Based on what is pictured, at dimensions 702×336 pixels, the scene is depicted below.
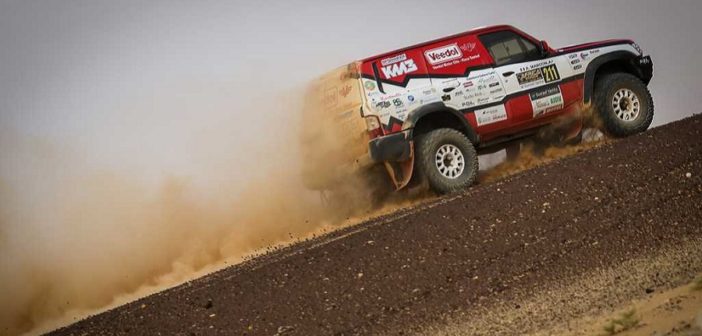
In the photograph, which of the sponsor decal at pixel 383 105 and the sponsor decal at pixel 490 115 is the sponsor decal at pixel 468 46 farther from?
the sponsor decal at pixel 383 105

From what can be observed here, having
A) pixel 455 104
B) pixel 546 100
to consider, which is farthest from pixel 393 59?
pixel 546 100

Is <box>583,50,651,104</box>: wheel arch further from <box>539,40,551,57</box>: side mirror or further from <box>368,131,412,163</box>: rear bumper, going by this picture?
<box>368,131,412,163</box>: rear bumper

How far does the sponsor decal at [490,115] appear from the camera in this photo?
12.7m

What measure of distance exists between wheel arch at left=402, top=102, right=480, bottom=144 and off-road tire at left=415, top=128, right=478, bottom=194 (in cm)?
22

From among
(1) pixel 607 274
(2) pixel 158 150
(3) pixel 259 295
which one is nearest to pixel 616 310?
(1) pixel 607 274

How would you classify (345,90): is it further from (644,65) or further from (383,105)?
(644,65)

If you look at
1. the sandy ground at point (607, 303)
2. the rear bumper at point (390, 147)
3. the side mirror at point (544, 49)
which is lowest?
the sandy ground at point (607, 303)

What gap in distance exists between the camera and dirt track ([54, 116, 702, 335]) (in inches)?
289

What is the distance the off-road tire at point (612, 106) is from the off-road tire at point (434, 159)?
2207 mm

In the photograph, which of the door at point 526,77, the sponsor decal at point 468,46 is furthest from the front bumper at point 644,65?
the sponsor decal at point 468,46

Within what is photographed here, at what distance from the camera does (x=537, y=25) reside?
29188mm

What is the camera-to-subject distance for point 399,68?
12219 millimetres

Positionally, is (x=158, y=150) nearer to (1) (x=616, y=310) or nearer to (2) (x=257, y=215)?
(2) (x=257, y=215)

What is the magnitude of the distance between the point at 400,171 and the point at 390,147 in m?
0.53
